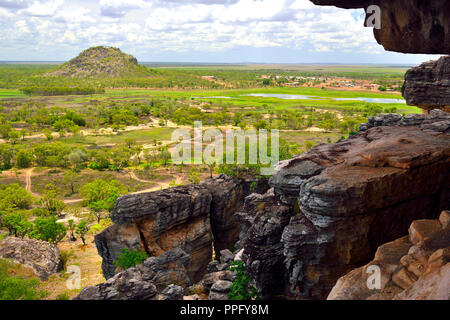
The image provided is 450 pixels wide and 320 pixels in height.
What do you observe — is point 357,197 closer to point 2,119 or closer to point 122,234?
point 122,234

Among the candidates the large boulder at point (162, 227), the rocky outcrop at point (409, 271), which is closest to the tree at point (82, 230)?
the large boulder at point (162, 227)

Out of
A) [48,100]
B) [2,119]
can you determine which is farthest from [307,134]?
[48,100]

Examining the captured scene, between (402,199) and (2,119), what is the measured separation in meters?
126

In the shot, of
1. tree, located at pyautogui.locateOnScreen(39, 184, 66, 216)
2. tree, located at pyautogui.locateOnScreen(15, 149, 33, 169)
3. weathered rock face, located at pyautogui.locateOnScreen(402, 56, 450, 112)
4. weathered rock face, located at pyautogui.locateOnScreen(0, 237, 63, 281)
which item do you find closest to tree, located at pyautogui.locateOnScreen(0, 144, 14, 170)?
tree, located at pyautogui.locateOnScreen(15, 149, 33, 169)

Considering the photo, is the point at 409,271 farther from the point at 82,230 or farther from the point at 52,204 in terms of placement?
the point at 52,204

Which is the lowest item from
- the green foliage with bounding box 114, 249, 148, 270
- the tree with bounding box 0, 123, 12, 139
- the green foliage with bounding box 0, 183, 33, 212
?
the green foliage with bounding box 0, 183, 33, 212

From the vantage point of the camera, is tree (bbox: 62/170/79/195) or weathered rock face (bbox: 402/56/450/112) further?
tree (bbox: 62/170/79/195)

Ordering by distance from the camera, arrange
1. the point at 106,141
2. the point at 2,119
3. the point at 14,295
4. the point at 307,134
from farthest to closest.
Answer: the point at 2,119, the point at 307,134, the point at 106,141, the point at 14,295

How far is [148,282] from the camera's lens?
61.8ft

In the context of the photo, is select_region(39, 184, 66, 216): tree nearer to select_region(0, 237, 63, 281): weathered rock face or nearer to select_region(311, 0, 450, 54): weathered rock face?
select_region(0, 237, 63, 281): weathered rock face

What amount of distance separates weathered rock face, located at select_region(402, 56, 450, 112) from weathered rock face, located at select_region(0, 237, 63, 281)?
114 feet

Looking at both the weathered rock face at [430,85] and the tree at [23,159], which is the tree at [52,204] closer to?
the tree at [23,159]

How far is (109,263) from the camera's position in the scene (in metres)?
Result: 27.5

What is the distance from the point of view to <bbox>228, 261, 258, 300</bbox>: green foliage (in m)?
19.8
